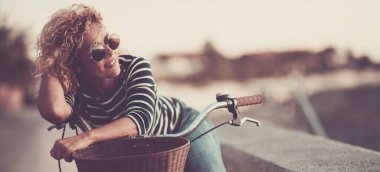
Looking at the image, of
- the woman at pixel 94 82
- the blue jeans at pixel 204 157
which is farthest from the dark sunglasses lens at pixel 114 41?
the blue jeans at pixel 204 157

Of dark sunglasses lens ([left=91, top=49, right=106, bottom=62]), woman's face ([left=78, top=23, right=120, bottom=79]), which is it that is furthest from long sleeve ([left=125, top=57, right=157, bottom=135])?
dark sunglasses lens ([left=91, top=49, right=106, bottom=62])

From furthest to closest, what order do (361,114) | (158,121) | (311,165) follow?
1. (361,114)
2. (311,165)
3. (158,121)

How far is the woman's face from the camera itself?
2947 millimetres

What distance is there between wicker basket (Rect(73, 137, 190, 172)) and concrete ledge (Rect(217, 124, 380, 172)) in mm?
1770

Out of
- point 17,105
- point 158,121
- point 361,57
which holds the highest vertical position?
point 158,121

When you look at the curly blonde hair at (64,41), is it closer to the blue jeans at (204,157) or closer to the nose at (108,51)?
the nose at (108,51)

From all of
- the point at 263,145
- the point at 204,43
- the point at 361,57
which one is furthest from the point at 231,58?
the point at 263,145

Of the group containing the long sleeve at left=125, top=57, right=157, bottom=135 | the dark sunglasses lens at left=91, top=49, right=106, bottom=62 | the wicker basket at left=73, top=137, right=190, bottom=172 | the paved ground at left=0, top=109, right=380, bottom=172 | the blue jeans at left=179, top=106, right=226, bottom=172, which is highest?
the dark sunglasses lens at left=91, top=49, right=106, bottom=62

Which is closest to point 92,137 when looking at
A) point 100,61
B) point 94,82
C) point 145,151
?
point 145,151

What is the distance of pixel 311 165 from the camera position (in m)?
4.38

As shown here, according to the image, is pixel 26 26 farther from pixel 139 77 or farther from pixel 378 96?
pixel 139 77

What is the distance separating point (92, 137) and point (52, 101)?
0.43 m

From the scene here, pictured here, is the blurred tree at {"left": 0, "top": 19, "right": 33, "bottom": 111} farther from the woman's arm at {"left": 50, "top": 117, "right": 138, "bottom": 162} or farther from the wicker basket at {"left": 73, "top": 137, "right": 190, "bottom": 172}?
the woman's arm at {"left": 50, "top": 117, "right": 138, "bottom": 162}

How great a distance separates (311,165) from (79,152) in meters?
2.30
